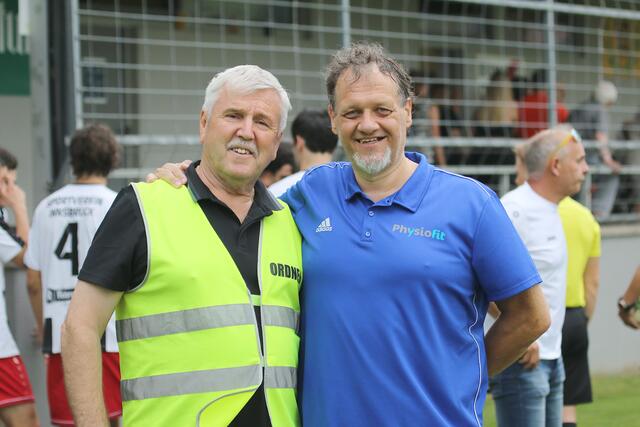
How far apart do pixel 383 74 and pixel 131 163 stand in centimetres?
718

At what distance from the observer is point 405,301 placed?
346 centimetres

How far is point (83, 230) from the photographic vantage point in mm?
5992

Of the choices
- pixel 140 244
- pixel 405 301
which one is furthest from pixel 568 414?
pixel 140 244

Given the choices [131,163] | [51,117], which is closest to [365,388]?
[51,117]

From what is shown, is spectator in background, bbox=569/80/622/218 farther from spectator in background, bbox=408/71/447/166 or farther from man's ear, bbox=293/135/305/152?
man's ear, bbox=293/135/305/152

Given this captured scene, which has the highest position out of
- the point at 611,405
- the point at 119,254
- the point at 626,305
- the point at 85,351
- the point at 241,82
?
the point at 241,82

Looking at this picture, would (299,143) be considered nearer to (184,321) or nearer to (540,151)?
(540,151)

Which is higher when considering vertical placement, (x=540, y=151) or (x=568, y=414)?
(x=540, y=151)

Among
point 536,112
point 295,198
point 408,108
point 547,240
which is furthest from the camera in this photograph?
point 536,112

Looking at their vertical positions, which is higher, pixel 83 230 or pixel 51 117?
pixel 51 117

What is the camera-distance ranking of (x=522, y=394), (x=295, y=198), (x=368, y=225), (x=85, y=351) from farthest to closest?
(x=522, y=394) → (x=295, y=198) → (x=368, y=225) → (x=85, y=351)

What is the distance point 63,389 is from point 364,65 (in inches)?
128

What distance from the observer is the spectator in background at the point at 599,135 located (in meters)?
11.2

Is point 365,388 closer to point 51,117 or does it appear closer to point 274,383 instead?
point 274,383
